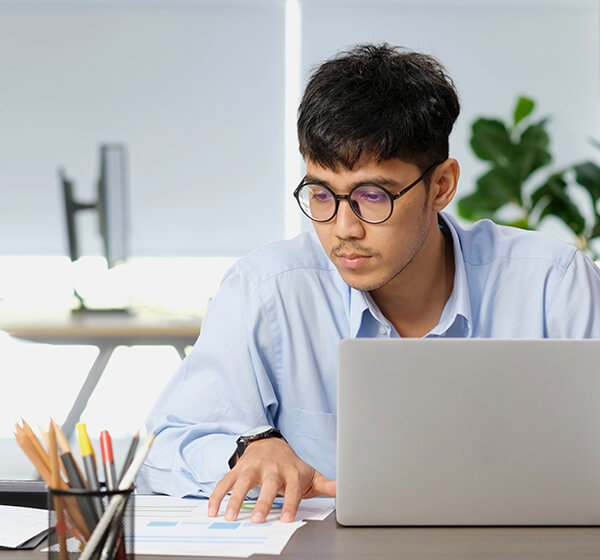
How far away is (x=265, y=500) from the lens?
99cm

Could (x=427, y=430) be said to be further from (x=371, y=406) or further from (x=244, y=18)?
(x=244, y=18)

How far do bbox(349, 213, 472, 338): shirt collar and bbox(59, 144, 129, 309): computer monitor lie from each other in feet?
5.38

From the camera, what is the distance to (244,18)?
567cm

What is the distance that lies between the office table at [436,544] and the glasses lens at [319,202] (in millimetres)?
519

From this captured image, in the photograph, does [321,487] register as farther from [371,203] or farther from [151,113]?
[151,113]

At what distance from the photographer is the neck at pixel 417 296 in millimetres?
1493

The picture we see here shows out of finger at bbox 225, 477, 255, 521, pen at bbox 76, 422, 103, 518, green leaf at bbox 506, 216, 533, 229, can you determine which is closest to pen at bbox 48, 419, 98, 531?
pen at bbox 76, 422, 103, 518

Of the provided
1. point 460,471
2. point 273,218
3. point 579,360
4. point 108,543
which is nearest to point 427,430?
point 460,471

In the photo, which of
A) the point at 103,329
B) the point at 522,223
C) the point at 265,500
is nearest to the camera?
the point at 265,500

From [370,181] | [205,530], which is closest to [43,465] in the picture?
[205,530]

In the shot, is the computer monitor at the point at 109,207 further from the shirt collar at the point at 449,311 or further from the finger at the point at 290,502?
the finger at the point at 290,502

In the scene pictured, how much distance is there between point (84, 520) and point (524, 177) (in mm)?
4263

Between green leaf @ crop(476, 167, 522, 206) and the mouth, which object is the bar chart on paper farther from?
green leaf @ crop(476, 167, 522, 206)

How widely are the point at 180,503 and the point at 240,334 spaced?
38 centimetres
